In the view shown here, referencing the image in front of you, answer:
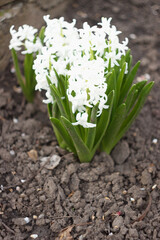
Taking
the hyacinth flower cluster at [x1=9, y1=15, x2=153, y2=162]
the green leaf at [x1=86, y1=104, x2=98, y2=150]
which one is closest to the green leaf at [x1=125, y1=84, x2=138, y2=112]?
the hyacinth flower cluster at [x1=9, y1=15, x2=153, y2=162]

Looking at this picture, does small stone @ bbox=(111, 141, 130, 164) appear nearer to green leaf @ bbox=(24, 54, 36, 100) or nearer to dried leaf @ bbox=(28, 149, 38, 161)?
dried leaf @ bbox=(28, 149, 38, 161)

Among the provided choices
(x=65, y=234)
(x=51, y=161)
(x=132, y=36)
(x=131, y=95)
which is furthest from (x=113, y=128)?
(x=132, y=36)

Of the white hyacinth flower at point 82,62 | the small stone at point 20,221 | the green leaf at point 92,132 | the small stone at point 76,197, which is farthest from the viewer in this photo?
the small stone at point 76,197

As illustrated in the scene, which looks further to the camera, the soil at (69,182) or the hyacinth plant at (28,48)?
the hyacinth plant at (28,48)

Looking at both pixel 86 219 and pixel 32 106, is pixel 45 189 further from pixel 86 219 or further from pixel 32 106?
pixel 32 106

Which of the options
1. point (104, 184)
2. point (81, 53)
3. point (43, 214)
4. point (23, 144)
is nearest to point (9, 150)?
point (23, 144)

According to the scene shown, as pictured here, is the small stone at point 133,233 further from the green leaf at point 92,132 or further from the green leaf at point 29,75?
the green leaf at point 29,75

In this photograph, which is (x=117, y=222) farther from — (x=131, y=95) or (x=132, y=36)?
(x=132, y=36)

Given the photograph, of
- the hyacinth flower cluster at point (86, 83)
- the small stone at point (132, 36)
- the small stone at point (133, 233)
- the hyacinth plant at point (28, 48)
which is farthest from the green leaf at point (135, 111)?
the small stone at point (132, 36)
